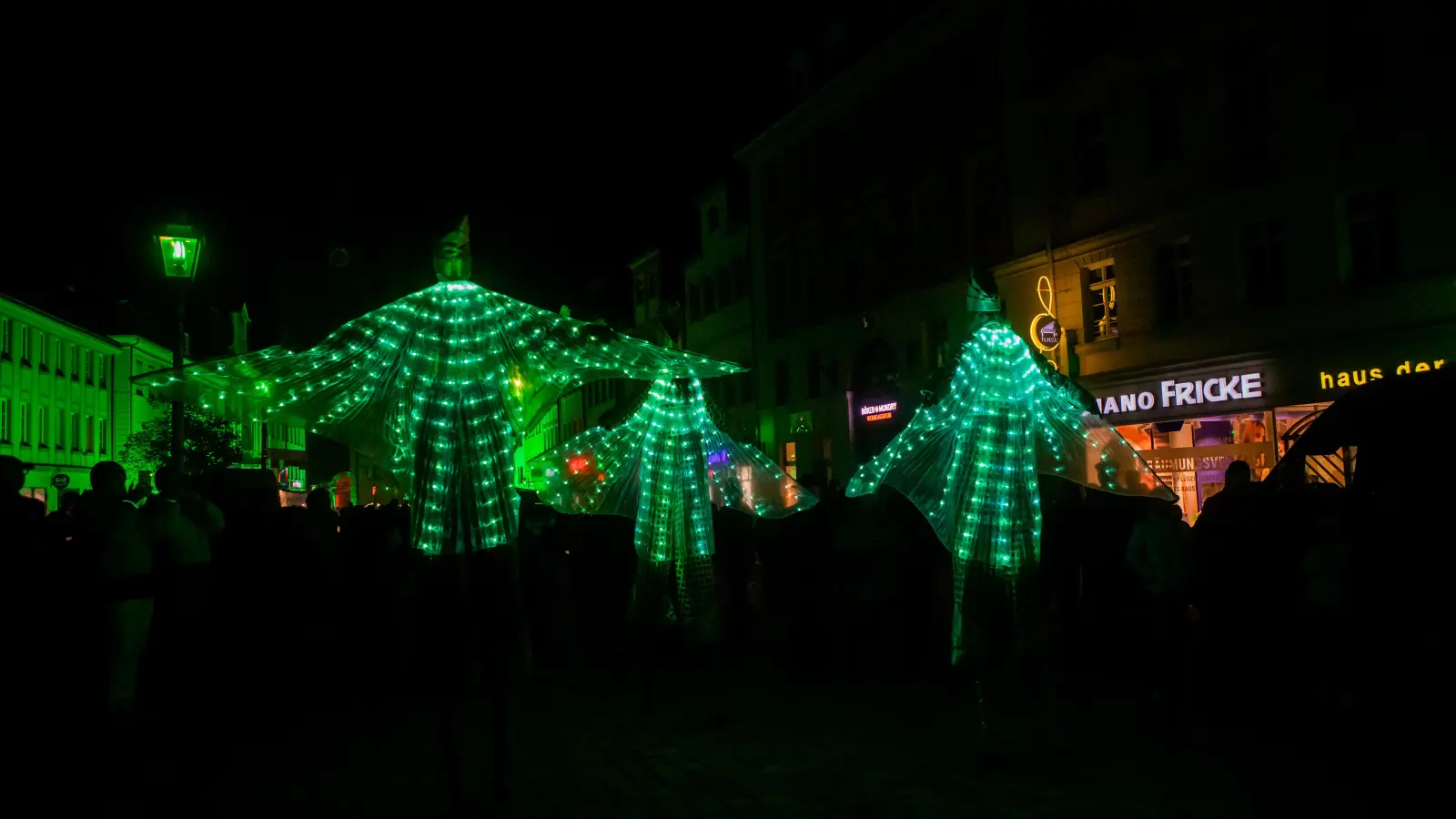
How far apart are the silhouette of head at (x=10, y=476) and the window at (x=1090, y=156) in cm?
1993

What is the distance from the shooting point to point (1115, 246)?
21.7 metres

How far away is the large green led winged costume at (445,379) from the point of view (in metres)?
6.27

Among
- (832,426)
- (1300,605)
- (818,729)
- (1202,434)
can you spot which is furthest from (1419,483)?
(832,426)

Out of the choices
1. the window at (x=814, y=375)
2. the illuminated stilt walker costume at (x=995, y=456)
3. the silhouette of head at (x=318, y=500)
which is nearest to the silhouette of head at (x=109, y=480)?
the silhouette of head at (x=318, y=500)

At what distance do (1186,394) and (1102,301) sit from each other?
10.5ft

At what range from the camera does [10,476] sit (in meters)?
5.91

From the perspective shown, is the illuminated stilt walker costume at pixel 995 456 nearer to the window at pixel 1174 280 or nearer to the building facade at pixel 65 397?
the window at pixel 1174 280

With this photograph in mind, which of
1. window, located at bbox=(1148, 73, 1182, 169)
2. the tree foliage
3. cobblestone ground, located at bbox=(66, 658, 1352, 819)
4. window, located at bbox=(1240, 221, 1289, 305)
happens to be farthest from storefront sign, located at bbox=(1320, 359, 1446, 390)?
the tree foliage

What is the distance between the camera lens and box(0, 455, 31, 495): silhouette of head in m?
5.77

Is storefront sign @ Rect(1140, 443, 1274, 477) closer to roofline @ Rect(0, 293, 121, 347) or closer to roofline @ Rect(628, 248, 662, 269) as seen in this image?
roofline @ Rect(628, 248, 662, 269)

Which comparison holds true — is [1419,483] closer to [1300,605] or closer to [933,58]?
[1300,605]

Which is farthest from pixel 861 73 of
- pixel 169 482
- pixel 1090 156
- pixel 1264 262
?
pixel 169 482

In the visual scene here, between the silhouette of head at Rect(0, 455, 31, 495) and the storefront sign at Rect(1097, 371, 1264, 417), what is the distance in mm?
17227

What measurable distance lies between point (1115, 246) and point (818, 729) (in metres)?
16.1
